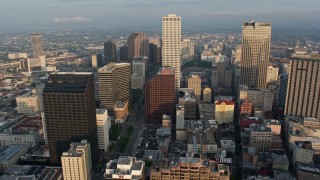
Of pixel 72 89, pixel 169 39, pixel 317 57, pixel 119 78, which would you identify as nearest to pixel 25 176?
pixel 72 89

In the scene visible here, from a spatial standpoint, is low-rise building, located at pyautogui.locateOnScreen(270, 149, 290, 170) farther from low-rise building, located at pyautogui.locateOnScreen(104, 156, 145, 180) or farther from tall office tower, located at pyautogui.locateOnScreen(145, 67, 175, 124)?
tall office tower, located at pyautogui.locateOnScreen(145, 67, 175, 124)

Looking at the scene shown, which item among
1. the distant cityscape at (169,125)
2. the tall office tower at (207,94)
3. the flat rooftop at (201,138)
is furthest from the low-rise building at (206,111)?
the flat rooftop at (201,138)

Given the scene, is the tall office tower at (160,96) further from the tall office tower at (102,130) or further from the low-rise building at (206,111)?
the tall office tower at (102,130)

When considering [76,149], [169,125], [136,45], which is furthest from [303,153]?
[136,45]

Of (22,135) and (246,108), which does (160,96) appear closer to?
(246,108)

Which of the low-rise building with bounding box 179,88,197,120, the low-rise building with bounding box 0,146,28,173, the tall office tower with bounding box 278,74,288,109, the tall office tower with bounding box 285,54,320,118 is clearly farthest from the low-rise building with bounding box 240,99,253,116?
the low-rise building with bounding box 0,146,28,173

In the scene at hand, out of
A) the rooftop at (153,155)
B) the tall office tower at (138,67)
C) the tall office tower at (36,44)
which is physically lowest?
the rooftop at (153,155)
